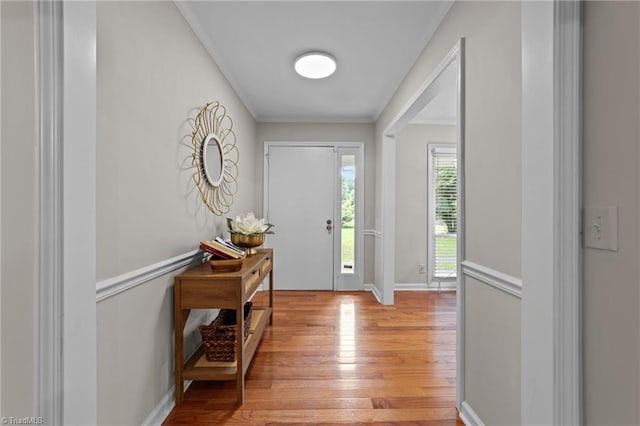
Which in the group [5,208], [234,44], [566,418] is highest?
[234,44]

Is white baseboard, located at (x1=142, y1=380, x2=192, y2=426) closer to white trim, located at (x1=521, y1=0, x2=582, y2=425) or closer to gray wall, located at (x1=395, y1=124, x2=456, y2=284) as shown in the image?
white trim, located at (x1=521, y1=0, x2=582, y2=425)

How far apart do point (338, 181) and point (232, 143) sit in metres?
1.75

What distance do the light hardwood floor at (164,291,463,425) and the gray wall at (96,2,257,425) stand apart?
451 mm

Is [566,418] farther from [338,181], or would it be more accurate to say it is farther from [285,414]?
[338,181]

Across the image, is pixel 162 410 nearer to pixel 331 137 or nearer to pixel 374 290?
pixel 374 290

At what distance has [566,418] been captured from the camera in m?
0.88

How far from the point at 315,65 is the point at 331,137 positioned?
1694 mm

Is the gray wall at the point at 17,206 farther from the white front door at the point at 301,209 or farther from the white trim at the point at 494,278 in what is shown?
the white front door at the point at 301,209

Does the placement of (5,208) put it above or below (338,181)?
below

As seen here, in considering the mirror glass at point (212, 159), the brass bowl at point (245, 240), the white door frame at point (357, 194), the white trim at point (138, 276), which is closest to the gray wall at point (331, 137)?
the white door frame at point (357, 194)

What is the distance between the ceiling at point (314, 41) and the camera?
1989 millimetres

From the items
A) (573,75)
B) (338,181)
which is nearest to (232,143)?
(338,181)

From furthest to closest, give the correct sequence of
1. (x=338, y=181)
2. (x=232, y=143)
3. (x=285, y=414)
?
(x=338, y=181)
(x=232, y=143)
(x=285, y=414)

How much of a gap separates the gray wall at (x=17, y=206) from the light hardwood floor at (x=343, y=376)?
3.57 feet
